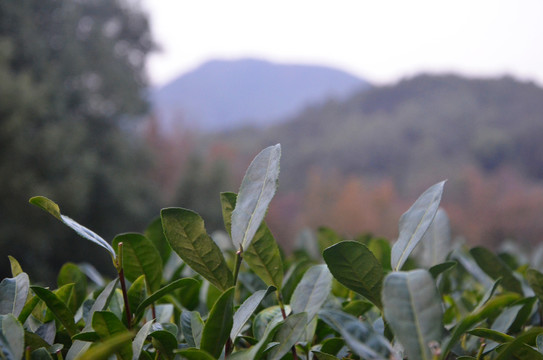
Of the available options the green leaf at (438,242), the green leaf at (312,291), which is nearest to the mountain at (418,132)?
the green leaf at (438,242)

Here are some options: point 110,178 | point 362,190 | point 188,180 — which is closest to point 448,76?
point 362,190

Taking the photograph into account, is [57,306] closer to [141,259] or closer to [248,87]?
[141,259]

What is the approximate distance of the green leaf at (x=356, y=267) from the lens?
12.5 inches

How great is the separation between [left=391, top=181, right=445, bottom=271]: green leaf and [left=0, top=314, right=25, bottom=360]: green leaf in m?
0.23

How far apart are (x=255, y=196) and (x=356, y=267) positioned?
0.08 metres

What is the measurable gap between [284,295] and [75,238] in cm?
855

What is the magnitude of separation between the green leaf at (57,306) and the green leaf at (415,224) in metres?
0.22

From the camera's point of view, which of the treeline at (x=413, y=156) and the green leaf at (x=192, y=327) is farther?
the treeline at (x=413, y=156)

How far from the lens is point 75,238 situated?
836 cm

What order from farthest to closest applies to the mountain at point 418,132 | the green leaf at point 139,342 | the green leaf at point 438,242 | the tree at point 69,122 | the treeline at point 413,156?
the mountain at point 418,132, the treeline at point 413,156, the tree at point 69,122, the green leaf at point 438,242, the green leaf at point 139,342

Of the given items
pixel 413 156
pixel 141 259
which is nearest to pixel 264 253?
pixel 141 259

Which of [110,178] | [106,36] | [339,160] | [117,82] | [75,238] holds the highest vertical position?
[106,36]

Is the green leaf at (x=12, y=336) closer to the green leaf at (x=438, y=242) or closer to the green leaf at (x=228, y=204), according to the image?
the green leaf at (x=228, y=204)

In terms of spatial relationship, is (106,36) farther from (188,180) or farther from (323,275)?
(323,275)
